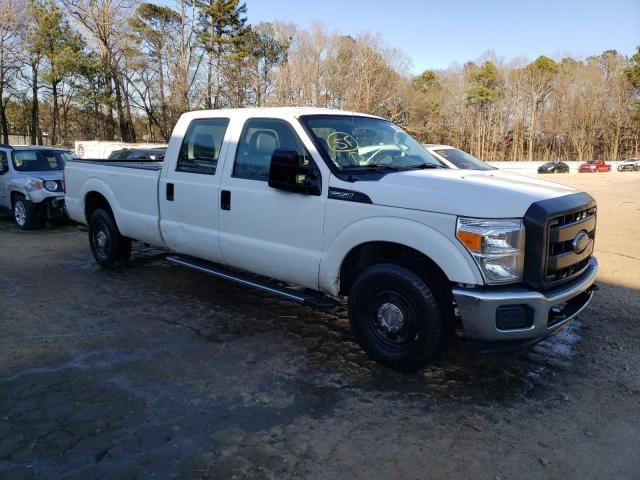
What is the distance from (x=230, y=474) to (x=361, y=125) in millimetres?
3268

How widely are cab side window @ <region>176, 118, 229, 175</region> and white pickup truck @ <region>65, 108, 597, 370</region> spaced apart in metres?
0.01

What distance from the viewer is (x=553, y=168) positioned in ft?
169

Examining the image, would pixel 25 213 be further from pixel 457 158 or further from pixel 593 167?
pixel 593 167

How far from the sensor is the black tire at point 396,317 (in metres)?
3.64

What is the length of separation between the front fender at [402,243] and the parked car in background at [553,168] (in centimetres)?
5108

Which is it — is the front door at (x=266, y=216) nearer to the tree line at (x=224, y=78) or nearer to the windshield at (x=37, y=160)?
the windshield at (x=37, y=160)

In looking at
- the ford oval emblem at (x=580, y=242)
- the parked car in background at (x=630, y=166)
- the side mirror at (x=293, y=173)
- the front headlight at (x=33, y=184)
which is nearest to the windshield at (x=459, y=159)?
the ford oval emblem at (x=580, y=242)

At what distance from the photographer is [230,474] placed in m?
2.79

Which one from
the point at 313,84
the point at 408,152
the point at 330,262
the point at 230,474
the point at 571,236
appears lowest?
the point at 230,474

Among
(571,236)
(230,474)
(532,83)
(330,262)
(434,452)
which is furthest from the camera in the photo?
(532,83)

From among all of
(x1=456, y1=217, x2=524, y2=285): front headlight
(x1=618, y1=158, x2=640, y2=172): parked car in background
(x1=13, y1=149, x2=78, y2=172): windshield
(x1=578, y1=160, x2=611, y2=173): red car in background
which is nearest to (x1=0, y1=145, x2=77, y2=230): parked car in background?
(x1=13, y1=149, x2=78, y2=172): windshield

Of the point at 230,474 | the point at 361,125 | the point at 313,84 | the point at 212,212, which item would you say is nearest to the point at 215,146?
the point at 212,212

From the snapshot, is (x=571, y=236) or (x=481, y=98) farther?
(x=481, y=98)

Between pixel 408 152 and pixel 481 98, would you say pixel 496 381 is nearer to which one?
pixel 408 152
